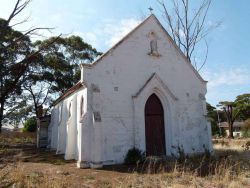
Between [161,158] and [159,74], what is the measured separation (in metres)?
5.39

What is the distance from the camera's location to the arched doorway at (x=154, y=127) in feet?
51.7

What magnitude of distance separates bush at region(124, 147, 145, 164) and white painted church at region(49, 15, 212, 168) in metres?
0.27

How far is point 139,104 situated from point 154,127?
2.01 m

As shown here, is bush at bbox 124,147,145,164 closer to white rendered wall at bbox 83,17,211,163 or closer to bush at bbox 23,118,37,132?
white rendered wall at bbox 83,17,211,163

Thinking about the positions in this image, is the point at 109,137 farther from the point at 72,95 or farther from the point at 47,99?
the point at 47,99

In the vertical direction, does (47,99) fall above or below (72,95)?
above

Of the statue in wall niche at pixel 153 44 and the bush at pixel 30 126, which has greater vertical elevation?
the statue in wall niche at pixel 153 44

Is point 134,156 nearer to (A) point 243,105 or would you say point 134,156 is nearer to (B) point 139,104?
(B) point 139,104

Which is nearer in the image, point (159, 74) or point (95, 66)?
point (95, 66)

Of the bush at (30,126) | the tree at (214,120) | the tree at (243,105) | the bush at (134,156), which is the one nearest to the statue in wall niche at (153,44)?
the bush at (134,156)

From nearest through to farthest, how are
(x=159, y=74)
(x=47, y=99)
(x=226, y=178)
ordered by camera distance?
(x=226, y=178) → (x=159, y=74) → (x=47, y=99)

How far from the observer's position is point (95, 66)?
47.7ft

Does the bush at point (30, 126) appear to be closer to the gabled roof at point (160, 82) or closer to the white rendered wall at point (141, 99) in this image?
the white rendered wall at point (141, 99)

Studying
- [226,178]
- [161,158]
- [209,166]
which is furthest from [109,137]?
[226,178]
